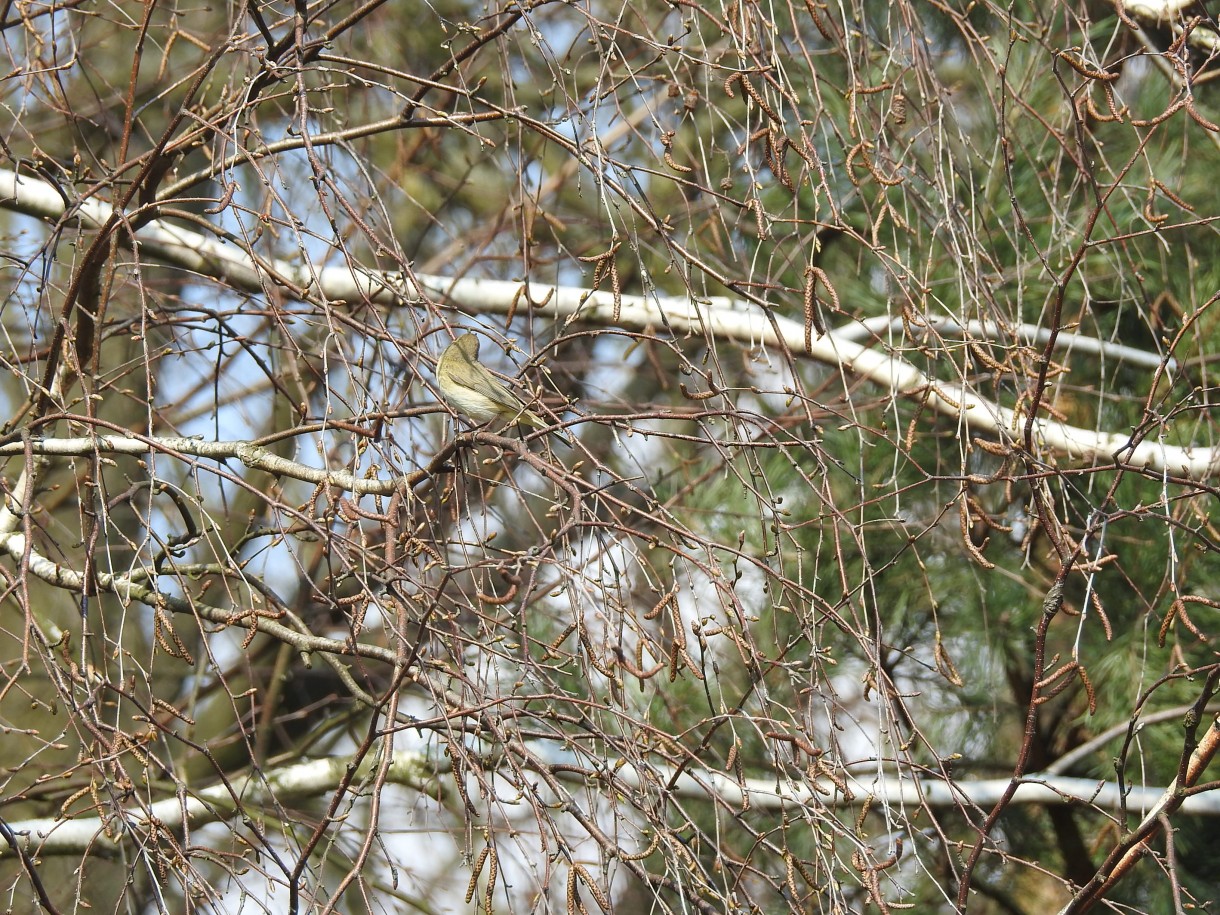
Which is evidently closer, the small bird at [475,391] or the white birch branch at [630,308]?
the small bird at [475,391]

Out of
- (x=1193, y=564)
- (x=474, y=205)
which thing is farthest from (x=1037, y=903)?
(x=474, y=205)

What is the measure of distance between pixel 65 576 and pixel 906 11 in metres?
2.36

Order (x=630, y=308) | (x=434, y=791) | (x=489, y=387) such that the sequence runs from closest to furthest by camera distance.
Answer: (x=489, y=387), (x=434, y=791), (x=630, y=308)

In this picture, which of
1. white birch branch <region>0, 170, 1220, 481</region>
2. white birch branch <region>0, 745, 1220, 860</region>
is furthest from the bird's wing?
white birch branch <region>0, 745, 1220, 860</region>

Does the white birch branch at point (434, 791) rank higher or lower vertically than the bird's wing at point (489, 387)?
lower

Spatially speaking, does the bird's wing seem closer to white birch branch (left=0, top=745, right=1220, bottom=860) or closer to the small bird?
the small bird

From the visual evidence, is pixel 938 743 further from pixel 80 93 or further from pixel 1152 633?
pixel 80 93

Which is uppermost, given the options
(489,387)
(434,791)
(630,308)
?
(630,308)

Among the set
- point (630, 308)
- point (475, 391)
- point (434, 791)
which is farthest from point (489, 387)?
point (434, 791)

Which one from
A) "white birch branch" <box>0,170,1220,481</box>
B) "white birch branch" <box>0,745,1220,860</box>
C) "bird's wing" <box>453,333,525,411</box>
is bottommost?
"white birch branch" <box>0,745,1220,860</box>

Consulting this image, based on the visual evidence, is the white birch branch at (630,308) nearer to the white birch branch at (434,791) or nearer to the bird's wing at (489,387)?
the bird's wing at (489,387)

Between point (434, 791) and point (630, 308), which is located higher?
point (630, 308)

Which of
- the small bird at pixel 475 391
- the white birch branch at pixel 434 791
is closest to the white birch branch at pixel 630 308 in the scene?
the small bird at pixel 475 391

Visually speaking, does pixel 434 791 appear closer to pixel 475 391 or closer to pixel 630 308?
pixel 475 391
